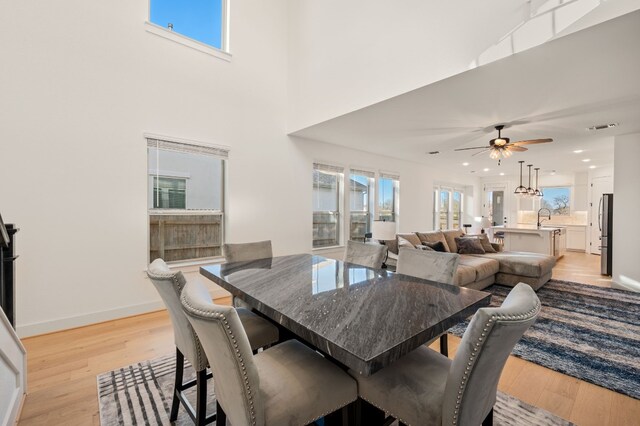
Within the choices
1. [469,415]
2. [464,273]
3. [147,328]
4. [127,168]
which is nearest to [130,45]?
[127,168]

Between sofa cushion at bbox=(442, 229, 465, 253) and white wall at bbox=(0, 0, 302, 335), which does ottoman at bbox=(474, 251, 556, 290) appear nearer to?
sofa cushion at bbox=(442, 229, 465, 253)

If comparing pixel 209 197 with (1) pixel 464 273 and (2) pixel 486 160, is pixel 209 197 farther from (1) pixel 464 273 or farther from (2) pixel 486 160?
(2) pixel 486 160

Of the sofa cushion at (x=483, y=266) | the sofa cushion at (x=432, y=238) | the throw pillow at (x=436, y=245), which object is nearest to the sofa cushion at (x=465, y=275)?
the sofa cushion at (x=483, y=266)

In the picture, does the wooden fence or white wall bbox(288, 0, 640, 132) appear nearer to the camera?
white wall bbox(288, 0, 640, 132)

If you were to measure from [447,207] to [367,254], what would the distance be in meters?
7.32

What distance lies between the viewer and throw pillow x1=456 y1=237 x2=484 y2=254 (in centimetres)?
535

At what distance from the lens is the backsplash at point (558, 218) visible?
8.77 m

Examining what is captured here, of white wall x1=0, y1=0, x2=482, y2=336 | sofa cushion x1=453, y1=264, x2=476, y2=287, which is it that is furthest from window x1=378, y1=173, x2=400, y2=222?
white wall x1=0, y1=0, x2=482, y2=336

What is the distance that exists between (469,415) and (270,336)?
1.16 m

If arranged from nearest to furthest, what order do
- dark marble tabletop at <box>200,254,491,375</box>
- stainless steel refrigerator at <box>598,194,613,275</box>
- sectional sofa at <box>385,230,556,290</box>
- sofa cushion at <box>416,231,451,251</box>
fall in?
dark marble tabletop at <box>200,254,491,375</box> < sectional sofa at <box>385,230,556,290</box> < sofa cushion at <box>416,231,451,251</box> < stainless steel refrigerator at <box>598,194,613,275</box>

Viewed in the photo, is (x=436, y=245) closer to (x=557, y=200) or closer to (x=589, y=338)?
(x=589, y=338)

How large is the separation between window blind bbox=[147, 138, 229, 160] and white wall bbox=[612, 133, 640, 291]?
20.0 ft

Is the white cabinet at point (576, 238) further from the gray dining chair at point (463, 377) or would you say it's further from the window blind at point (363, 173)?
the gray dining chair at point (463, 377)

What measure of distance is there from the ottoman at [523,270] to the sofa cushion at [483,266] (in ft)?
0.42
